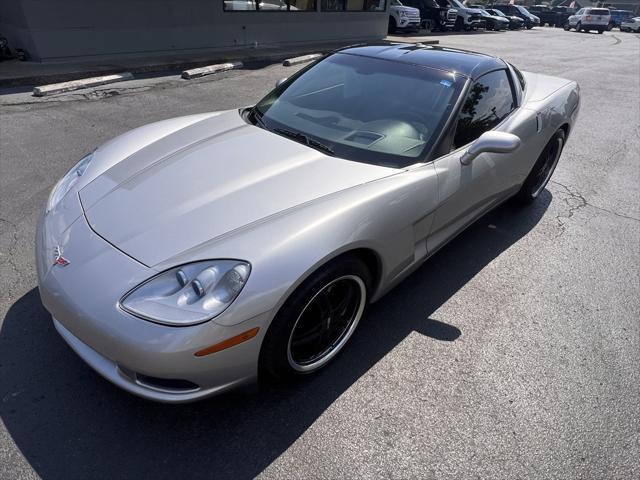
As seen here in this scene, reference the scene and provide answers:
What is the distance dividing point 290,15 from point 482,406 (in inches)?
515

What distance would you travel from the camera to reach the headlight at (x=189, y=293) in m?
1.61

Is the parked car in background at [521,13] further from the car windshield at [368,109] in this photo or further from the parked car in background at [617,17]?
the car windshield at [368,109]

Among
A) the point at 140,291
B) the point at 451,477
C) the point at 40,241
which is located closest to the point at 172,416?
the point at 140,291

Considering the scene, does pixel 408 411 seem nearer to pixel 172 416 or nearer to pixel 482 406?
pixel 482 406

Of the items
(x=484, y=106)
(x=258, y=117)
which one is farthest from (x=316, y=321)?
(x=484, y=106)

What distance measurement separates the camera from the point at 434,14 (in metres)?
21.7

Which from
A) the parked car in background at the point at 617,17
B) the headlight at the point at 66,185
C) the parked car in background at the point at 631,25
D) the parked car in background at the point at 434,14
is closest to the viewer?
the headlight at the point at 66,185

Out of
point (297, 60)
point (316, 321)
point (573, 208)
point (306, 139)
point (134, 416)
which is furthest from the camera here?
point (297, 60)

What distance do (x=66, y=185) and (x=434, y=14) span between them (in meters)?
23.5

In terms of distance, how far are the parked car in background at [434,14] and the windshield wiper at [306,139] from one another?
22.5 meters

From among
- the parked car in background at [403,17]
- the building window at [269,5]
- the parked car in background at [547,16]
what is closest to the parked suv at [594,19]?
the parked car in background at [547,16]

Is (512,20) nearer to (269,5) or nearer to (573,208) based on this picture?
(269,5)

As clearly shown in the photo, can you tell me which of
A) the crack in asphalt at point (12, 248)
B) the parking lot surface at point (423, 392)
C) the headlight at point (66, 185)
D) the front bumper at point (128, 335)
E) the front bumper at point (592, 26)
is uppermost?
the headlight at point (66, 185)

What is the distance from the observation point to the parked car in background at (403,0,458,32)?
21688mm
